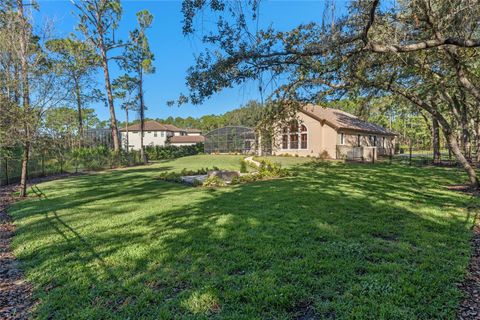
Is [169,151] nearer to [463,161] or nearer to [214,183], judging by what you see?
[214,183]

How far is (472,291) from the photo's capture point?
110 inches

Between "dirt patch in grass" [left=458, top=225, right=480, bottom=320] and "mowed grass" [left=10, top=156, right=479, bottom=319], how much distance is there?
0.08 m

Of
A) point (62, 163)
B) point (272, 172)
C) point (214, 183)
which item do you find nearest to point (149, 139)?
point (62, 163)

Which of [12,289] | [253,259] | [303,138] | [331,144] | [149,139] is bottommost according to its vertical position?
[12,289]

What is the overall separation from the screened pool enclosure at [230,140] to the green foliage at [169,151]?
433 centimetres

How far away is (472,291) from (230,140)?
29406mm

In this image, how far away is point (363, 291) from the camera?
2.76m

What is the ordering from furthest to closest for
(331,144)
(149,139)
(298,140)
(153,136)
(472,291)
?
A: 1. (149,139)
2. (153,136)
3. (298,140)
4. (331,144)
5. (472,291)

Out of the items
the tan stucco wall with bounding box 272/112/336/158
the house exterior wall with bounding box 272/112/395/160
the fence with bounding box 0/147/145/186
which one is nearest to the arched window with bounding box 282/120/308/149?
the house exterior wall with bounding box 272/112/395/160

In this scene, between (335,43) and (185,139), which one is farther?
(185,139)

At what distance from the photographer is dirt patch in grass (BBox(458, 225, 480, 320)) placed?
2.44m

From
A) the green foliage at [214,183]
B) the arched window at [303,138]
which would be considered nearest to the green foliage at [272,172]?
the green foliage at [214,183]

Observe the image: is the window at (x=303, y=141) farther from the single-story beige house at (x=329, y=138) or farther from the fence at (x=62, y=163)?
the fence at (x=62, y=163)

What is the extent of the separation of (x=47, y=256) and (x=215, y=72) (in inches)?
146
